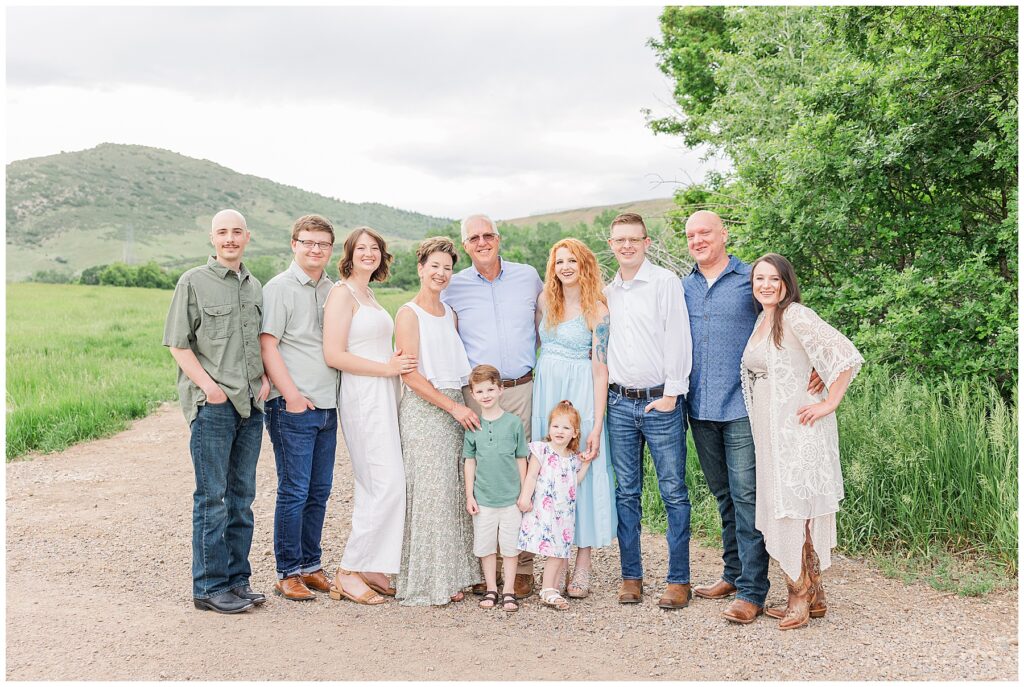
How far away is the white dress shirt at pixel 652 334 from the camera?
4770 mm

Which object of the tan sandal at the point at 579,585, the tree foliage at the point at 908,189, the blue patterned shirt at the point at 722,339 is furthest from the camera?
the tree foliage at the point at 908,189

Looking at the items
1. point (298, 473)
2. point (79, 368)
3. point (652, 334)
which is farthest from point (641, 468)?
point (79, 368)

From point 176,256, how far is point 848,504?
8258cm

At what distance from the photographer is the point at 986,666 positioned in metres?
4.21

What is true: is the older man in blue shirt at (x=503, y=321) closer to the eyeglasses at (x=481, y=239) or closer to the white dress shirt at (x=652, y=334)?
the eyeglasses at (x=481, y=239)

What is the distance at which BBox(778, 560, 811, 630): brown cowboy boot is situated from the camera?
15.2 ft

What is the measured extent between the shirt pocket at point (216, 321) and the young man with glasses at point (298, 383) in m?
0.23

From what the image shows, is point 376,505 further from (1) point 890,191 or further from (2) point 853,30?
(2) point 853,30

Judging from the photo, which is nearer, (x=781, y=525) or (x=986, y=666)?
(x=986, y=666)

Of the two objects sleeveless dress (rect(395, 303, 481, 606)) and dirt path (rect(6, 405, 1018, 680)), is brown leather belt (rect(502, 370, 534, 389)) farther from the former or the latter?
dirt path (rect(6, 405, 1018, 680))

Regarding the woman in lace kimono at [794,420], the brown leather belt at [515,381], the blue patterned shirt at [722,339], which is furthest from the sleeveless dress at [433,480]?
the woman in lace kimono at [794,420]

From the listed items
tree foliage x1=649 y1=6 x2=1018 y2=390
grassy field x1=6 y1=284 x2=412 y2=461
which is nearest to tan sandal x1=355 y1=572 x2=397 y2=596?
tree foliage x1=649 y1=6 x2=1018 y2=390

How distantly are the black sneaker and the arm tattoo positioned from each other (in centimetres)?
247

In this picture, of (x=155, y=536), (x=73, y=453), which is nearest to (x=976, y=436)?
(x=155, y=536)
